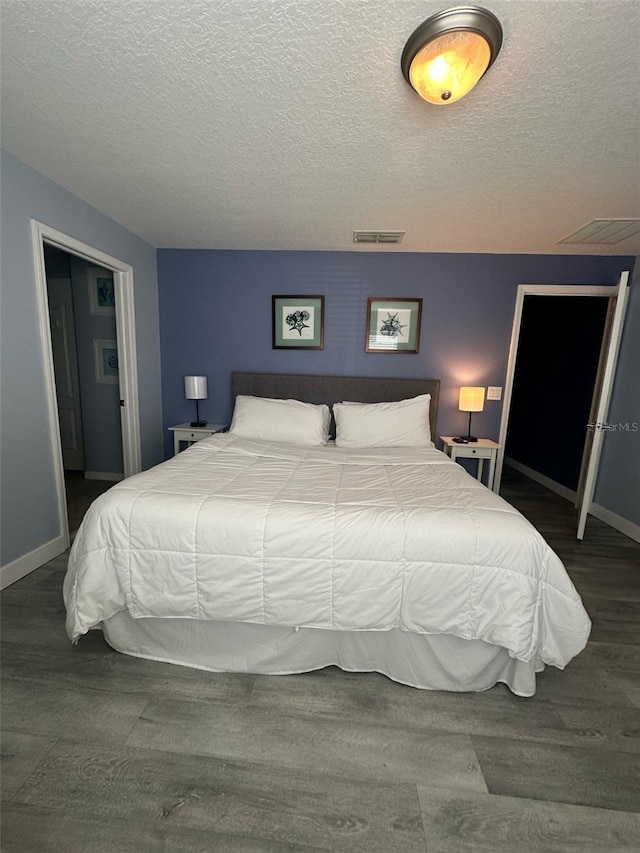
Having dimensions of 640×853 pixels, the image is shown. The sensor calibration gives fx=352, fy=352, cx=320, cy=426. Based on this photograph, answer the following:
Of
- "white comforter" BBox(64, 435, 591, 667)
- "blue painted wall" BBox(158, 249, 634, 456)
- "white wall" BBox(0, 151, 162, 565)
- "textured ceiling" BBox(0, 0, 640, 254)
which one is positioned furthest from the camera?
"blue painted wall" BBox(158, 249, 634, 456)

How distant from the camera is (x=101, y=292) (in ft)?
12.2

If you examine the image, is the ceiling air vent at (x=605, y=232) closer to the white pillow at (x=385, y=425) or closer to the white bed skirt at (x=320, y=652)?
the white pillow at (x=385, y=425)

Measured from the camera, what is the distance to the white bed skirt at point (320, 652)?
1480mm

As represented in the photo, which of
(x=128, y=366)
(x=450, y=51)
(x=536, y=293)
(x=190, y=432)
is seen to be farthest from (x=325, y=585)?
(x=536, y=293)

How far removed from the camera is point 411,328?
3422mm

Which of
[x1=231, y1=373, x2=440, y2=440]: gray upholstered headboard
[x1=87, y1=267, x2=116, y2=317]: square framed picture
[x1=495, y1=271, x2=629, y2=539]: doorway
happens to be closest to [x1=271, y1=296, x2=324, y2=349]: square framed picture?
[x1=231, y1=373, x2=440, y2=440]: gray upholstered headboard

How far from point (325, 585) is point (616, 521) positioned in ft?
10.3

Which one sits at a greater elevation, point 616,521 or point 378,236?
point 378,236

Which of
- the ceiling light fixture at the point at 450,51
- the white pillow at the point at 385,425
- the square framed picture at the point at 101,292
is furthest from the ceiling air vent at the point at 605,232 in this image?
the square framed picture at the point at 101,292

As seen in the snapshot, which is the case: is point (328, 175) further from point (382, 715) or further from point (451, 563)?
point (382, 715)

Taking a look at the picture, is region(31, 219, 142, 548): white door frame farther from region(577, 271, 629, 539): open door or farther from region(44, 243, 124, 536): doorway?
region(577, 271, 629, 539): open door

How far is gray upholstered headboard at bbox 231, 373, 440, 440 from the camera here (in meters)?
3.41

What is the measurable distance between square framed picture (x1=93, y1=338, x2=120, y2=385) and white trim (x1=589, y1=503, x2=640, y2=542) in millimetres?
5003

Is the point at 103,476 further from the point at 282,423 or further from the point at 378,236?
the point at 378,236
